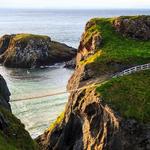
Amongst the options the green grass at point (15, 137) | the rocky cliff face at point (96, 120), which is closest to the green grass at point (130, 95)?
the rocky cliff face at point (96, 120)

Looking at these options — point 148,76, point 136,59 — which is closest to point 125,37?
point 136,59

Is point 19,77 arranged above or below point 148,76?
below

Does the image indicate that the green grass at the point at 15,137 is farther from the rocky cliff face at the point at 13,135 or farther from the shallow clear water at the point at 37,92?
the shallow clear water at the point at 37,92

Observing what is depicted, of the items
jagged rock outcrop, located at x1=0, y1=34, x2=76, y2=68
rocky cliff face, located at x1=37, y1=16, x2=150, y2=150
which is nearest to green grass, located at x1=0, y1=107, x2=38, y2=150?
rocky cliff face, located at x1=37, y1=16, x2=150, y2=150

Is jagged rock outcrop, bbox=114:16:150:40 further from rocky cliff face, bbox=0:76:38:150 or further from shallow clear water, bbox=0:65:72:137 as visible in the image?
rocky cliff face, bbox=0:76:38:150

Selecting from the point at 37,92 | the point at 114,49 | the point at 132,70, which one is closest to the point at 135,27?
the point at 114,49

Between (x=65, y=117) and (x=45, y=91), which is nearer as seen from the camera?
(x=65, y=117)

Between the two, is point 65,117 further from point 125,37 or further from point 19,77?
point 19,77
